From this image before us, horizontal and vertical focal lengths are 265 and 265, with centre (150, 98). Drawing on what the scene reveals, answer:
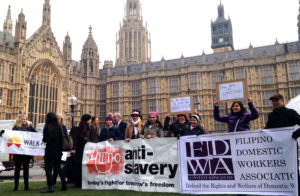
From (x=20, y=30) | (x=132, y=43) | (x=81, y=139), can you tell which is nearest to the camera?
(x=81, y=139)

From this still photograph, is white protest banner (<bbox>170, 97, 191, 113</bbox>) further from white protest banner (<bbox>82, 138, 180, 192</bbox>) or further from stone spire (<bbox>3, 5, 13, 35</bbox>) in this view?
stone spire (<bbox>3, 5, 13, 35</bbox>)

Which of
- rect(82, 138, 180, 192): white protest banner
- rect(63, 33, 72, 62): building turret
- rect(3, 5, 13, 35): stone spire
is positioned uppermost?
rect(3, 5, 13, 35): stone spire

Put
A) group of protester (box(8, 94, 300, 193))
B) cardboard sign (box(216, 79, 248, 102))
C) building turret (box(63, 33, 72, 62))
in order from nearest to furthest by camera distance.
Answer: group of protester (box(8, 94, 300, 193)), cardboard sign (box(216, 79, 248, 102)), building turret (box(63, 33, 72, 62))

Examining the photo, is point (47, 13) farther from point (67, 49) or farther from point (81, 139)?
point (81, 139)

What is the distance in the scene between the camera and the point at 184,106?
1083 centimetres

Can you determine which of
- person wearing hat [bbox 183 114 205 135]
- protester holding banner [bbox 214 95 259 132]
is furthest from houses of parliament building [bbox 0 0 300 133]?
protester holding banner [bbox 214 95 259 132]

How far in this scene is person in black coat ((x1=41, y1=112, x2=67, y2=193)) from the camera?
705 cm

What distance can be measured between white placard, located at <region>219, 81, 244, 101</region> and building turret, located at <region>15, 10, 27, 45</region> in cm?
3068

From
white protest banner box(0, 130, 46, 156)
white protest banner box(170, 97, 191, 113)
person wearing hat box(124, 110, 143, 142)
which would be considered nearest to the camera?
person wearing hat box(124, 110, 143, 142)

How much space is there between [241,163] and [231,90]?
4.99 meters

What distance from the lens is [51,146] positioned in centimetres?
713

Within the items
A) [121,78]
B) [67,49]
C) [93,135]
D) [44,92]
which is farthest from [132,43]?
[93,135]

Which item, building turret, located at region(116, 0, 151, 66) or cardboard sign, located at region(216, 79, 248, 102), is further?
building turret, located at region(116, 0, 151, 66)

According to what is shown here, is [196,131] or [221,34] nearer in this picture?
[196,131]
